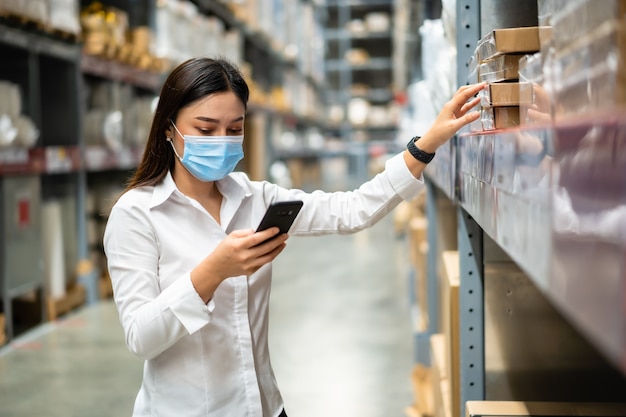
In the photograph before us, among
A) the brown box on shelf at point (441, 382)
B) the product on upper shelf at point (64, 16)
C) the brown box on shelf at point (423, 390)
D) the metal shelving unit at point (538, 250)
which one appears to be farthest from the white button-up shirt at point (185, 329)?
the product on upper shelf at point (64, 16)

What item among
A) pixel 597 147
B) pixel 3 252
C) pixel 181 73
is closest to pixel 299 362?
pixel 3 252

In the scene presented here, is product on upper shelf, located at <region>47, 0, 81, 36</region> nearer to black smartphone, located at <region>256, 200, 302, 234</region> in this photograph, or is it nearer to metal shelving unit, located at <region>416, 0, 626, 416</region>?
metal shelving unit, located at <region>416, 0, 626, 416</region>

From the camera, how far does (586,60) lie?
0.71 metres

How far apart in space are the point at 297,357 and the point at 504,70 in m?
3.05

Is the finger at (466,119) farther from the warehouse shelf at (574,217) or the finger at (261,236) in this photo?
the warehouse shelf at (574,217)

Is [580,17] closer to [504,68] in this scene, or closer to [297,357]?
[504,68]

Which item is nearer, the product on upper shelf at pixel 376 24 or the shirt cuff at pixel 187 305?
the shirt cuff at pixel 187 305

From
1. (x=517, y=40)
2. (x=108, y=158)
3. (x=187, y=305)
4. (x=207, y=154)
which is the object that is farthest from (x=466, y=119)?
(x=108, y=158)

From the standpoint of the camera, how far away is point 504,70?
1413 mm

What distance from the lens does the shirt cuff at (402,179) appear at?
187 cm

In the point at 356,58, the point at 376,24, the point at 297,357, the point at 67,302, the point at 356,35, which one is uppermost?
the point at 376,24

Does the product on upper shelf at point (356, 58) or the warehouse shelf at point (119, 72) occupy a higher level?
the product on upper shelf at point (356, 58)

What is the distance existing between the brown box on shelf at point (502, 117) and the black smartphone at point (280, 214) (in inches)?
15.6

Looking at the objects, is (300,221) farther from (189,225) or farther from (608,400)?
(608,400)
